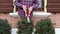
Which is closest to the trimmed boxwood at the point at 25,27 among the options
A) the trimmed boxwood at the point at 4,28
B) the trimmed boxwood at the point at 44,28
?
the trimmed boxwood at the point at 44,28

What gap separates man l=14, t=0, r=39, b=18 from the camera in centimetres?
719

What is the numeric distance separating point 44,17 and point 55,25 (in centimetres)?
42

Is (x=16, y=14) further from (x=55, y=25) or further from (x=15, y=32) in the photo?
(x=55, y=25)

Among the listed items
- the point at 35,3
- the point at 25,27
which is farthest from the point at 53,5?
the point at 25,27

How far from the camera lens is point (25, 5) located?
733cm

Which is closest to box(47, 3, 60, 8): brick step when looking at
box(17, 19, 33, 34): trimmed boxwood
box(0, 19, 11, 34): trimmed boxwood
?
box(17, 19, 33, 34): trimmed boxwood

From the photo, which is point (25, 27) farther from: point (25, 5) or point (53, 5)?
point (53, 5)

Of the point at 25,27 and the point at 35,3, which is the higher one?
the point at 35,3

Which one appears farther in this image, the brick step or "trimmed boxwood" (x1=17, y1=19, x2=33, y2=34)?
the brick step

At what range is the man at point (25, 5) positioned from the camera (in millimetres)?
7191

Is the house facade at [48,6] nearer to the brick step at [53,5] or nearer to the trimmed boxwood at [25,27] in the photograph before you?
the brick step at [53,5]

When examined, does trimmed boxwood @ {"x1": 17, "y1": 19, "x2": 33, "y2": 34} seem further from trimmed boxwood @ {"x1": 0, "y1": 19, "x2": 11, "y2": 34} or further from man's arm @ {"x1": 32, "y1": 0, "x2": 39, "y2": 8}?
man's arm @ {"x1": 32, "y1": 0, "x2": 39, "y2": 8}

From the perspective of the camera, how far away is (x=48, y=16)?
812 cm

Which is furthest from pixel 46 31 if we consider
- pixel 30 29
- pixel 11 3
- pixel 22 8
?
pixel 11 3
